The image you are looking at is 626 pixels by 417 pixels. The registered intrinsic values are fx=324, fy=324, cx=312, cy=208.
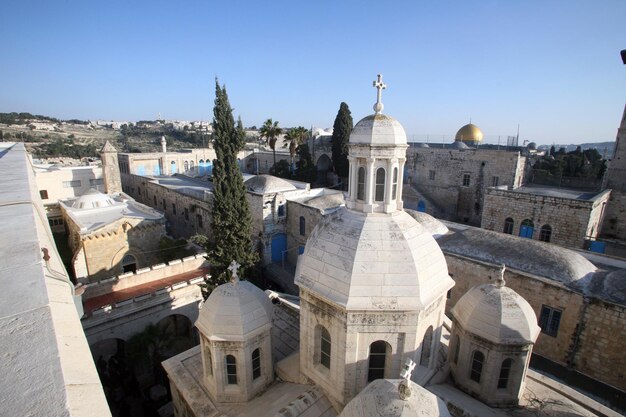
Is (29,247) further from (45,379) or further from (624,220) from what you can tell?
(624,220)

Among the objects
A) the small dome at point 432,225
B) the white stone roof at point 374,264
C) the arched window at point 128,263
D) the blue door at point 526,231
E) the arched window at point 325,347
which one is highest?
the white stone roof at point 374,264

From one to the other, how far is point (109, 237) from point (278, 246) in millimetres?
10785

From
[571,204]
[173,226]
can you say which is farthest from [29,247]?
[173,226]

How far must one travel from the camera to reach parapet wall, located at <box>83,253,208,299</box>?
16625mm

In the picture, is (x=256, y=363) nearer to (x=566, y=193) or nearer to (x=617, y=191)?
(x=566, y=193)

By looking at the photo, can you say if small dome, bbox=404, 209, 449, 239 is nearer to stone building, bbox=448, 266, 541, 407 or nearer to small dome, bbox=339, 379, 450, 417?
stone building, bbox=448, 266, 541, 407

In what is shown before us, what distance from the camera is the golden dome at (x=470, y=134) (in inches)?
1570

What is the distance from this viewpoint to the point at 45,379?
5.28 ft

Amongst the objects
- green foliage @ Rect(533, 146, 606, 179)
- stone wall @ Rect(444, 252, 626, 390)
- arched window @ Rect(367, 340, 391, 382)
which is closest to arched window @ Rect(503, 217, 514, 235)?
stone wall @ Rect(444, 252, 626, 390)

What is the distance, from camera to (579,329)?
11617mm

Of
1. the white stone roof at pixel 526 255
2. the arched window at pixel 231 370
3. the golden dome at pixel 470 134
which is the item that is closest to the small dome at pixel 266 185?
the white stone roof at pixel 526 255

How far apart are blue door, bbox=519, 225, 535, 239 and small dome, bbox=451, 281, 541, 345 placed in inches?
597

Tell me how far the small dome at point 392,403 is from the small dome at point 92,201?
24.9 metres

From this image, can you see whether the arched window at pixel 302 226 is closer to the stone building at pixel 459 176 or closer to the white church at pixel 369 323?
the white church at pixel 369 323
